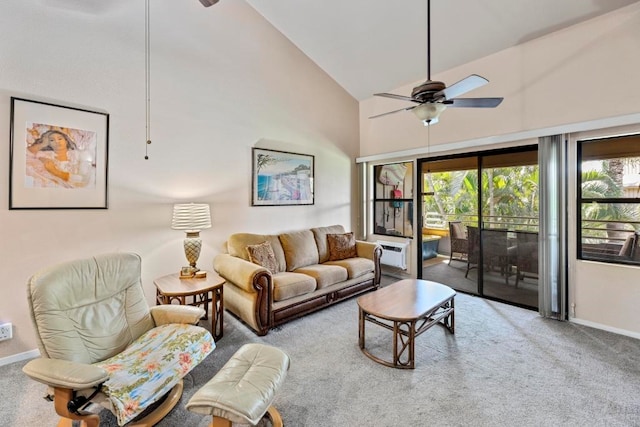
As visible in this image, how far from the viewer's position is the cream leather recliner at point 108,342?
5.07ft

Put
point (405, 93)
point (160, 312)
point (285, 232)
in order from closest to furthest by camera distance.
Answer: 1. point (160, 312)
2. point (285, 232)
3. point (405, 93)

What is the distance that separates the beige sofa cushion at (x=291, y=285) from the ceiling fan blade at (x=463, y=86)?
2333 mm

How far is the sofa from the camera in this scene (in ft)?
9.97

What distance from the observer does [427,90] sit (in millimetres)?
2346

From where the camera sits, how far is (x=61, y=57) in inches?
106

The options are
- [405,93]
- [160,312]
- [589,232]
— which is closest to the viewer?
[160,312]

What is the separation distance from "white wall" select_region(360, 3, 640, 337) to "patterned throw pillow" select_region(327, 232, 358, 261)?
219 cm

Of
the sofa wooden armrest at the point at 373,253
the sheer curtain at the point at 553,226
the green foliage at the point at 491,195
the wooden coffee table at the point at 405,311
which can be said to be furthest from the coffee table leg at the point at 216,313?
the sheer curtain at the point at 553,226

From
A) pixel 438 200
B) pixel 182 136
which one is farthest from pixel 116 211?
pixel 438 200

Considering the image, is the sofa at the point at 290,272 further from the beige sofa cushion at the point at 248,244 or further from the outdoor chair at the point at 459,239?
the outdoor chair at the point at 459,239

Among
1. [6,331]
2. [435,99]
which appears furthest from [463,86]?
[6,331]

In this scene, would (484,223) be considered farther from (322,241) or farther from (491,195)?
(322,241)

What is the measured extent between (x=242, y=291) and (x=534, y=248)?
364 cm

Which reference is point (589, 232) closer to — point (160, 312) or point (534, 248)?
point (534, 248)
